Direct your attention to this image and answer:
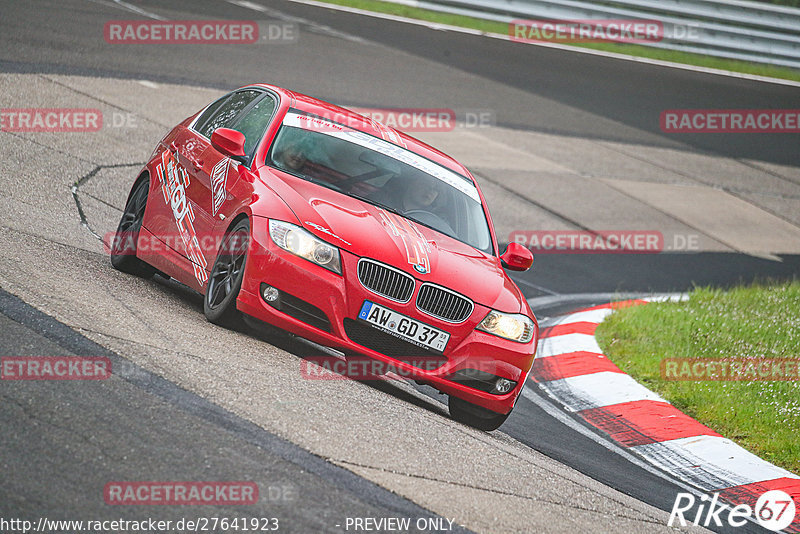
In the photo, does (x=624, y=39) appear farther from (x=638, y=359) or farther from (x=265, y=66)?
(x=638, y=359)

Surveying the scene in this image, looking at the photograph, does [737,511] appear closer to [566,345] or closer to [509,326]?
[509,326]

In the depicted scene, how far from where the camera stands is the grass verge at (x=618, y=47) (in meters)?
24.4

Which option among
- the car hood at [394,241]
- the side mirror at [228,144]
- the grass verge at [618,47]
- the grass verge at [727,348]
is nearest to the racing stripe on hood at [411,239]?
the car hood at [394,241]


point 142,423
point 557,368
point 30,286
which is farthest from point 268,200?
point 557,368

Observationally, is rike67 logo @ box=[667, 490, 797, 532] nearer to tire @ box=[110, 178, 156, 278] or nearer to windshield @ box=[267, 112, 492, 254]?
windshield @ box=[267, 112, 492, 254]

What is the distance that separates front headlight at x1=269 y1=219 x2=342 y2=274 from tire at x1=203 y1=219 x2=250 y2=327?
0.21 metres

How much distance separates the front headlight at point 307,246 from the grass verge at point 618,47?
18.9 meters

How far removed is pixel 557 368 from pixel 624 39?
18501mm

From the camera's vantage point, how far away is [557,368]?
8891mm

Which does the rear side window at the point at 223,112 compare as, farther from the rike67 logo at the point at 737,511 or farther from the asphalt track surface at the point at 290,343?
the rike67 logo at the point at 737,511

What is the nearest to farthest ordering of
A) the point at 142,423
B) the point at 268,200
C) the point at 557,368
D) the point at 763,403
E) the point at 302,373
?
the point at 142,423 < the point at 302,373 < the point at 268,200 < the point at 763,403 < the point at 557,368

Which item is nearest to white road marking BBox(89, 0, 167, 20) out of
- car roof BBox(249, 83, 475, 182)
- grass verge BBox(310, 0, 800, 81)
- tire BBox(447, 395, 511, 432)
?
grass verge BBox(310, 0, 800, 81)

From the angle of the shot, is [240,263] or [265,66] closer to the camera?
[240,263]

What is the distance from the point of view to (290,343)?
6762mm
